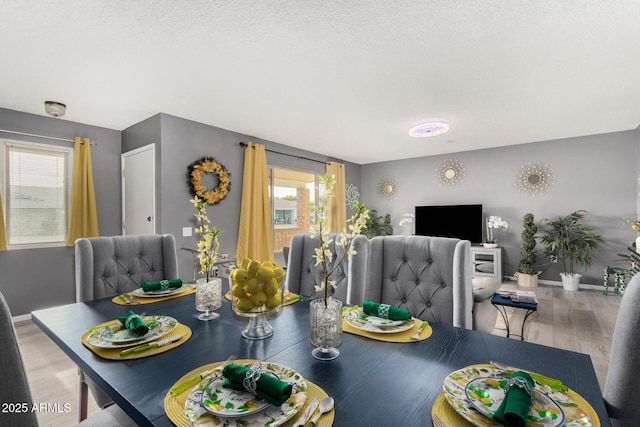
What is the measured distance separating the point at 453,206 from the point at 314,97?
385 cm

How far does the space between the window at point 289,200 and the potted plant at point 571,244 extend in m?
3.90

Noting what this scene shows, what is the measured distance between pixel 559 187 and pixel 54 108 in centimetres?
695

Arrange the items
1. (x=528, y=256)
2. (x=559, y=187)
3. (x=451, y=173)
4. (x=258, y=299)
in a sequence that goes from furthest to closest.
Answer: (x=451, y=173) < (x=559, y=187) < (x=528, y=256) < (x=258, y=299)

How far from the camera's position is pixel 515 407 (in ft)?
2.01

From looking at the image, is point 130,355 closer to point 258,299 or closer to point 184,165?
point 258,299

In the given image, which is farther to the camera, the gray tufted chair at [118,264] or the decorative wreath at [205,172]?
the decorative wreath at [205,172]

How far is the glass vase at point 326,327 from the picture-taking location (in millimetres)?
967

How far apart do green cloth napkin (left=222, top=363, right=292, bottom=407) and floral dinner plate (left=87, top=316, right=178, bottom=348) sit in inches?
18.4

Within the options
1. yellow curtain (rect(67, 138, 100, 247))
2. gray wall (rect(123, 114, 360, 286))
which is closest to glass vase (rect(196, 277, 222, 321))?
gray wall (rect(123, 114, 360, 286))

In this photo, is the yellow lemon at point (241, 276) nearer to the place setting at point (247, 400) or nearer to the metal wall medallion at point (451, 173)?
the place setting at point (247, 400)

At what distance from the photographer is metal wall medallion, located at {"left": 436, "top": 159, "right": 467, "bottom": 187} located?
5.88 metres

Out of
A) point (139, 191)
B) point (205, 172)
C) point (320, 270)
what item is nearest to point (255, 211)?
point (205, 172)

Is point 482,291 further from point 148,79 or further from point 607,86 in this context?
point 148,79

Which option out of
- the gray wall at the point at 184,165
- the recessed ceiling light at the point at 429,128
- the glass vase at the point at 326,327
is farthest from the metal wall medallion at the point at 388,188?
the glass vase at the point at 326,327
